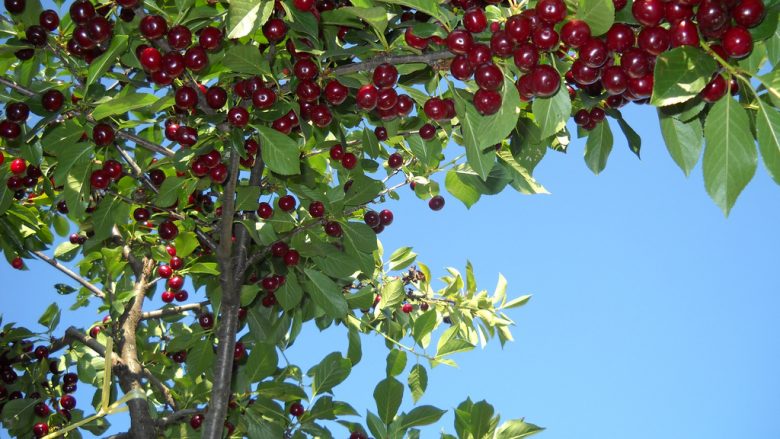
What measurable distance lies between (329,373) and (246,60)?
4.83ft

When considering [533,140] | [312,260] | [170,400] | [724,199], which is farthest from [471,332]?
[724,199]

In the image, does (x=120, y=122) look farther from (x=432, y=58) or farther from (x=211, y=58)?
(x=432, y=58)

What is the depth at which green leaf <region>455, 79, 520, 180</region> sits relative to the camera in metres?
1.80

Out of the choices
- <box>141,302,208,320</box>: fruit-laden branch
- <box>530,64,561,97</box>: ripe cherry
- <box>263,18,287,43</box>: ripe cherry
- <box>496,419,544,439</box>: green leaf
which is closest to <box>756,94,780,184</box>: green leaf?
<box>530,64,561,97</box>: ripe cherry

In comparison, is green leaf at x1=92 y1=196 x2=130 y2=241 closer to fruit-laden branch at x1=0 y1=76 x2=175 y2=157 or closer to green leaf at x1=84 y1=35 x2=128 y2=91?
fruit-laden branch at x1=0 y1=76 x2=175 y2=157

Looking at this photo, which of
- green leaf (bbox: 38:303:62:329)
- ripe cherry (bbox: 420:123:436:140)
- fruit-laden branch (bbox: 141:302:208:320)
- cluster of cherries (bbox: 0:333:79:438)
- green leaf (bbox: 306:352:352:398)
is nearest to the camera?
ripe cherry (bbox: 420:123:436:140)

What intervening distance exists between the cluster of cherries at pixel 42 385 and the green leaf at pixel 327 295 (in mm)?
2024

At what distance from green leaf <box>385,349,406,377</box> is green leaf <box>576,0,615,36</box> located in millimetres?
1572

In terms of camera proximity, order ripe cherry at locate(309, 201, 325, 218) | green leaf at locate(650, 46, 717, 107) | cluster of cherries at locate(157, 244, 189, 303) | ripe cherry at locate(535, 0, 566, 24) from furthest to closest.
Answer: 1. cluster of cherries at locate(157, 244, 189, 303)
2. ripe cherry at locate(309, 201, 325, 218)
3. ripe cherry at locate(535, 0, 566, 24)
4. green leaf at locate(650, 46, 717, 107)

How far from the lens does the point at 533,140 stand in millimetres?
2449

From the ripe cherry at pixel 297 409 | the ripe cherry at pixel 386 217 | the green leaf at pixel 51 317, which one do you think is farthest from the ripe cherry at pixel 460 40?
the green leaf at pixel 51 317

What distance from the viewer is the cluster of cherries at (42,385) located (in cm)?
390

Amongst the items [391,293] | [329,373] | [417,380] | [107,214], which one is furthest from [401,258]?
[107,214]

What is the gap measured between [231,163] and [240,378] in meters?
1.12
